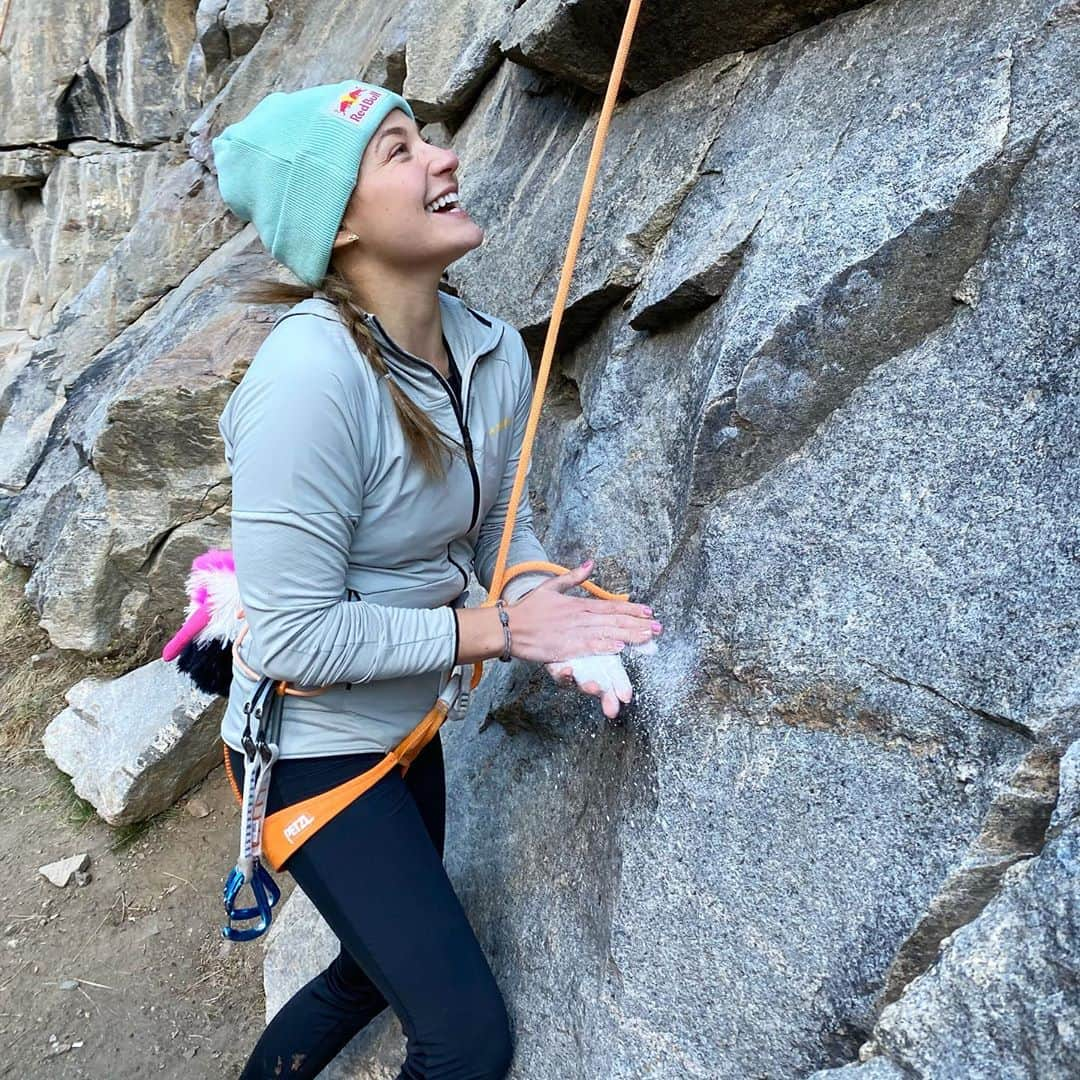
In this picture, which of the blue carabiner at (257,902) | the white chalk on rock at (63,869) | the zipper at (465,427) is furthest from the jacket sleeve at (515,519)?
the white chalk on rock at (63,869)

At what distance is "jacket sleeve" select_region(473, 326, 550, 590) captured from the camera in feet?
9.42

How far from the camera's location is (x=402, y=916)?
2.38 m

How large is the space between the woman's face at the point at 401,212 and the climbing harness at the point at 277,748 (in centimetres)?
34

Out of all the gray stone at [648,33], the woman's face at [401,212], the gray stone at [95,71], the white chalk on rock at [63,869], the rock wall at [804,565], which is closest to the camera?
the rock wall at [804,565]

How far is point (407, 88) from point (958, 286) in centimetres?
435

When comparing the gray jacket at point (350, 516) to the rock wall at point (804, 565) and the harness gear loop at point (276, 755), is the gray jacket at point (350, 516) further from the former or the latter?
the rock wall at point (804, 565)

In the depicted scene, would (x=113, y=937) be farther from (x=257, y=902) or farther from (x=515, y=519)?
(x=515, y=519)

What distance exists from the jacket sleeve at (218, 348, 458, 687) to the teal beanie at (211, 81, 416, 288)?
0.44m

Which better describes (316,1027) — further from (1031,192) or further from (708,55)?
(708,55)

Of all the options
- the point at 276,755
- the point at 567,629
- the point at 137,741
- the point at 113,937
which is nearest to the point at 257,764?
the point at 276,755

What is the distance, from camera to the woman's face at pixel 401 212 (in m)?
2.38

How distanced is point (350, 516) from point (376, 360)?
39 cm

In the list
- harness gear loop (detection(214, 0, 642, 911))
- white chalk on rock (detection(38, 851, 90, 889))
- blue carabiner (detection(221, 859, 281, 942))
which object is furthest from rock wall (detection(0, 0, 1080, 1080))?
white chalk on rock (detection(38, 851, 90, 889))

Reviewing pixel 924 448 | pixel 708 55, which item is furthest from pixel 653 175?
pixel 924 448
